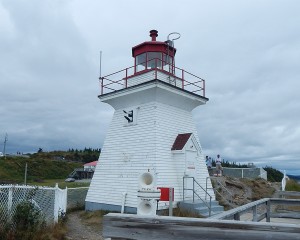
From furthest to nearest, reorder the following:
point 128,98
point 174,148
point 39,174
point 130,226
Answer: point 39,174 → point 128,98 → point 174,148 → point 130,226

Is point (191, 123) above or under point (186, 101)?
under

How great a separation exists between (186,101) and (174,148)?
266 centimetres

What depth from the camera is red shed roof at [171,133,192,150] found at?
13852 mm

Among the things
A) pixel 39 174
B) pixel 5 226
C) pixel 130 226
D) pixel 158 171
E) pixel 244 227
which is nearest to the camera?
pixel 244 227

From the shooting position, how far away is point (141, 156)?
44.6 feet

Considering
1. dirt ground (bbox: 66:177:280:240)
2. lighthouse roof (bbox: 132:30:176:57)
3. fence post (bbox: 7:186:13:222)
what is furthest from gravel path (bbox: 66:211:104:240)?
lighthouse roof (bbox: 132:30:176:57)

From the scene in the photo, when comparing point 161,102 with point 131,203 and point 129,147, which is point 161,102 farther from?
point 131,203

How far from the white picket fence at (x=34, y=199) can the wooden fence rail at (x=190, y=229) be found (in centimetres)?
749

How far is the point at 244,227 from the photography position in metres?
2.17

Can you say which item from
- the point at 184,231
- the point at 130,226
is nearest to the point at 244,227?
the point at 184,231

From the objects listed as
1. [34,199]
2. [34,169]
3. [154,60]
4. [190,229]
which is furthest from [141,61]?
[34,169]

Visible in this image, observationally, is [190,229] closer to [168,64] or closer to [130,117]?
[130,117]

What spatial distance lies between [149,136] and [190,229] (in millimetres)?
11315

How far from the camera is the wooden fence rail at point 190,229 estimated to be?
6.95 feet
